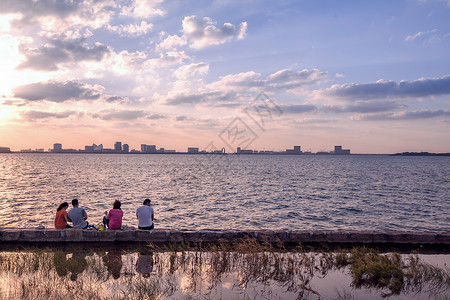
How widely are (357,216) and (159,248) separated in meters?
16.8

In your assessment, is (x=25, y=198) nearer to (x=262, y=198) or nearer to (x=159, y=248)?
(x=262, y=198)

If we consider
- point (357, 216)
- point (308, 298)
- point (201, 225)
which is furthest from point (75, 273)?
point (357, 216)

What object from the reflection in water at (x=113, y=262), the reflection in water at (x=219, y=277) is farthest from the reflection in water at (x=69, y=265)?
the reflection in water at (x=113, y=262)

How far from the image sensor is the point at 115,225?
1263 cm

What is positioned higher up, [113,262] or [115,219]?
[115,219]

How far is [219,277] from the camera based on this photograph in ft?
27.8

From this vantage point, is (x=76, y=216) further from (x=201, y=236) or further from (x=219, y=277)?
(x=219, y=277)

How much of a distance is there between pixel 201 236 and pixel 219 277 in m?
4.00

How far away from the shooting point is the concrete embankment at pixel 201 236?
12.2 meters

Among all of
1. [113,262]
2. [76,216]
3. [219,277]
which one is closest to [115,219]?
[76,216]

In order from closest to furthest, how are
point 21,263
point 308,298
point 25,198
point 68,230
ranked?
1. point 308,298
2. point 21,263
3. point 68,230
4. point 25,198

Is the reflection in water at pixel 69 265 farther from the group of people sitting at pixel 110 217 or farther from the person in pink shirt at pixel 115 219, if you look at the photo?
the group of people sitting at pixel 110 217

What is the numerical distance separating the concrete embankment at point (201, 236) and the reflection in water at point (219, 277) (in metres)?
2.01

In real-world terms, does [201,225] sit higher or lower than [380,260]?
lower
